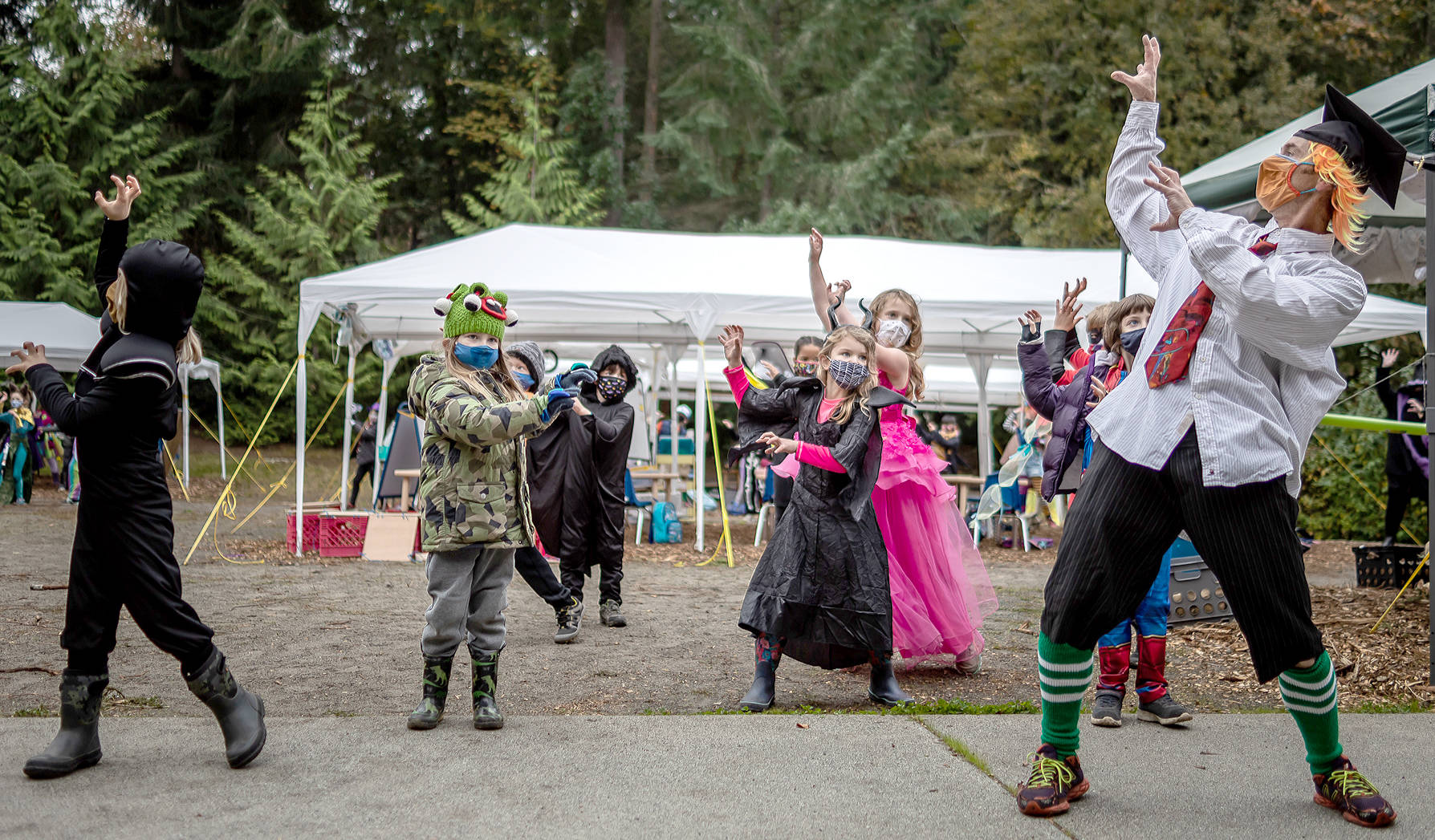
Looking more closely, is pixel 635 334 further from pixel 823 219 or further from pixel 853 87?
pixel 853 87

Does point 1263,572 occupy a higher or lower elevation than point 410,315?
lower

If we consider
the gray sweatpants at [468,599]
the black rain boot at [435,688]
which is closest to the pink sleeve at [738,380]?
the gray sweatpants at [468,599]

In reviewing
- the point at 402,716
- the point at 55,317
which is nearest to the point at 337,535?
the point at 402,716

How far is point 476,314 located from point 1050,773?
239cm

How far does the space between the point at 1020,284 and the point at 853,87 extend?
18405mm

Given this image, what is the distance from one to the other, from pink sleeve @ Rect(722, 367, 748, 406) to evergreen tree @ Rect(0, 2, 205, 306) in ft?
77.2

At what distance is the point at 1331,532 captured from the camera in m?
13.9

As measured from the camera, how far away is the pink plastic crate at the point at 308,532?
10523 mm

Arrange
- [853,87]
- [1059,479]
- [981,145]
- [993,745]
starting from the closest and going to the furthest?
[993,745] < [1059,479] < [981,145] < [853,87]

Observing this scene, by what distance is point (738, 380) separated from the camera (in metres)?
4.69

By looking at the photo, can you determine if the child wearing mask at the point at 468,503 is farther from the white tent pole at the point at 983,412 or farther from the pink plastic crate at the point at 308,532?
the white tent pole at the point at 983,412

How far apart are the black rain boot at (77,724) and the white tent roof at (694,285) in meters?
6.92

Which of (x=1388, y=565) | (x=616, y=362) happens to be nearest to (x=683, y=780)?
(x=616, y=362)

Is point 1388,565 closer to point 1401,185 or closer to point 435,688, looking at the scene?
point 1401,185
